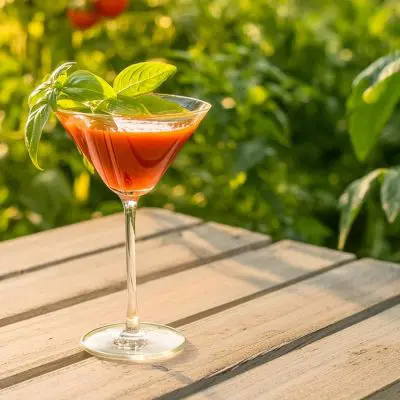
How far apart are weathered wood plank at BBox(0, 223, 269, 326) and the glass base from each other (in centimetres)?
18

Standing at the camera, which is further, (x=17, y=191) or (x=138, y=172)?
(x=17, y=191)

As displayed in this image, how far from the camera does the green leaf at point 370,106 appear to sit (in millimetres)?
2361

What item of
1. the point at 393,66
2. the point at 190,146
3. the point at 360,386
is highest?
the point at 393,66

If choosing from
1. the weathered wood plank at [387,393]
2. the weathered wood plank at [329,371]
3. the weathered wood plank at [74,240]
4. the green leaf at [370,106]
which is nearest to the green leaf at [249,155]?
the weathered wood plank at [74,240]

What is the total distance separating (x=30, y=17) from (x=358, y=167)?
114cm

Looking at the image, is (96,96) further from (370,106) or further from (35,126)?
(370,106)

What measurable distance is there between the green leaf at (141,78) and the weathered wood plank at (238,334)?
1.35 feet

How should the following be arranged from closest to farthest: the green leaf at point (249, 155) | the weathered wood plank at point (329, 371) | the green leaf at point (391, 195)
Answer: the weathered wood plank at point (329, 371) < the green leaf at point (391, 195) < the green leaf at point (249, 155)

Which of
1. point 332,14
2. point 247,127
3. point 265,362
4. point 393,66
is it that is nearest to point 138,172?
point 265,362

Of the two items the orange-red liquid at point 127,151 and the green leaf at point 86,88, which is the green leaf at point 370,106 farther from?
the green leaf at point 86,88

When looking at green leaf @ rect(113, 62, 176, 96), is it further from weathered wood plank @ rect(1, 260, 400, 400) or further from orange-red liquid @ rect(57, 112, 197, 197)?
weathered wood plank @ rect(1, 260, 400, 400)

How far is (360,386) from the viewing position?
1.61m

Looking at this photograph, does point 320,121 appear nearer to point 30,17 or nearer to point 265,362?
point 30,17

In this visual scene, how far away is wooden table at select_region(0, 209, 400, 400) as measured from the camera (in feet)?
5.31
